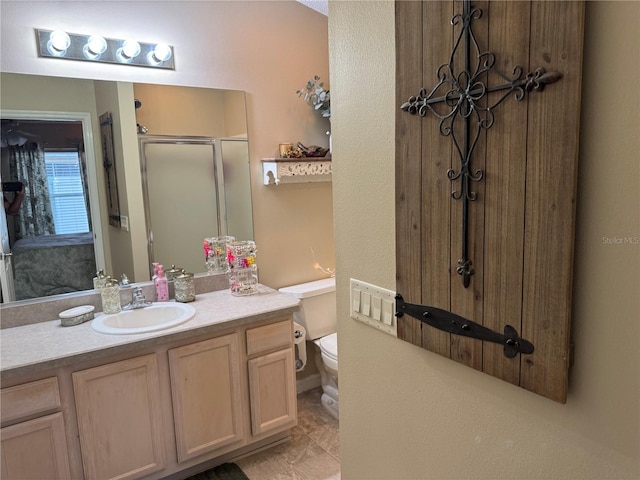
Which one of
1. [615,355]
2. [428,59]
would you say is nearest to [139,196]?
[428,59]

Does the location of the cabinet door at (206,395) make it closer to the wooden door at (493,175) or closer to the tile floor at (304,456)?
the tile floor at (304,456)

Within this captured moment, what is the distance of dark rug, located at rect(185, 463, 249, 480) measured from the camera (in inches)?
88.1

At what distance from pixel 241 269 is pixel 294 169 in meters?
0.70

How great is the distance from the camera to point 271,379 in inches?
92.3

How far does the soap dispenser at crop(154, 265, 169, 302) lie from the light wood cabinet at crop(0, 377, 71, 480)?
0.69 metres

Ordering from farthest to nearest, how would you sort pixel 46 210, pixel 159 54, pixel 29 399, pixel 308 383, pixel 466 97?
pixel 308 383 → pixel 159 54 → pixel 46 210 → pixel 29 399 → pixel 466 97

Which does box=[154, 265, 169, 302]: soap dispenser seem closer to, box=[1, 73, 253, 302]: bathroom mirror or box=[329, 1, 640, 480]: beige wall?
box=[1, 73, 253, 302]: bathroom mirror

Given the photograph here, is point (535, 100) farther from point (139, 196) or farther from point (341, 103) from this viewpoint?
point (139, 196)

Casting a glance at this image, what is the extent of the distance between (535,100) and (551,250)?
25 cm

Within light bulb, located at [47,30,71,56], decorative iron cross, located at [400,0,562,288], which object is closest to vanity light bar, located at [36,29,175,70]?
light bulb, located at [47,30,71,56]

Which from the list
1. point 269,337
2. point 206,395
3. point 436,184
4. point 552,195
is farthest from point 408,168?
point 206,395

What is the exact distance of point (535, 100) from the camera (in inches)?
29.6

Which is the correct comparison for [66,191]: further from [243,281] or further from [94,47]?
[243,281]

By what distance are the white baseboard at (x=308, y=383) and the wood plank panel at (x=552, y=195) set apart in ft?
8.06
